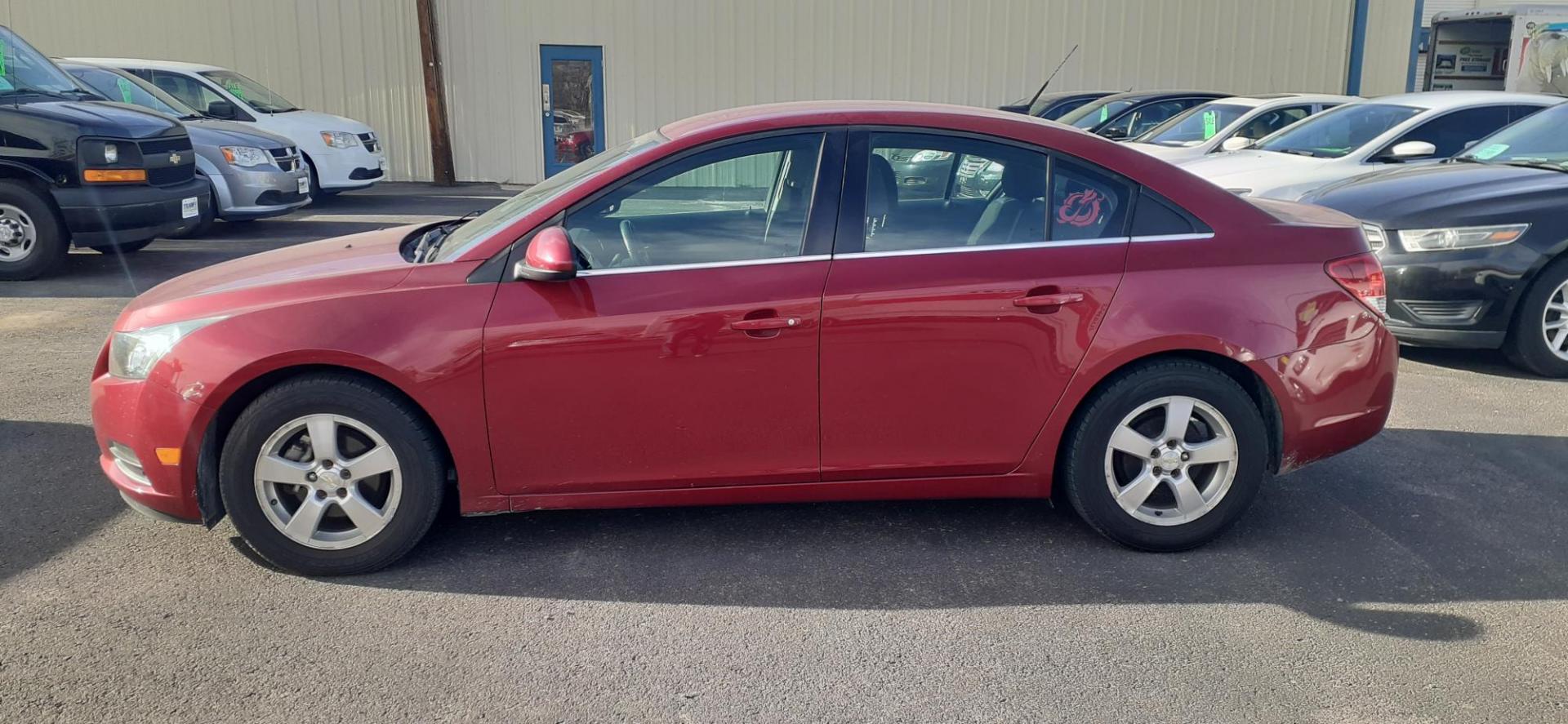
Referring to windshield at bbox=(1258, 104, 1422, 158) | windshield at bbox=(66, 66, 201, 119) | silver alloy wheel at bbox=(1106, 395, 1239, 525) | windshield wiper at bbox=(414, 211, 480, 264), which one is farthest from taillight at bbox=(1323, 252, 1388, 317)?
windshield at bbox=(66, 66, 201, 119)

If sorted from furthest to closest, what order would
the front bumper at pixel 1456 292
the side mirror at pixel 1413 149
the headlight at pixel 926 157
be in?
the side mirror at pixel 1413 149, the front bumper at pixel 1456 292, the headlight at pixel 926 157

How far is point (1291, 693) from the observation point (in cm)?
331

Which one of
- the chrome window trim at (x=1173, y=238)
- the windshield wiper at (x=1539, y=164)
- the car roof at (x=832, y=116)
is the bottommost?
the chrome window trim at (x=1173, y=238)

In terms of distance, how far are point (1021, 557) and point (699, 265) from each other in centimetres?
150

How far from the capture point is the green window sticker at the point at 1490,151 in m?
7.85

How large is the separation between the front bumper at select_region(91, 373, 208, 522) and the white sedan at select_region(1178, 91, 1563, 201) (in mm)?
7040

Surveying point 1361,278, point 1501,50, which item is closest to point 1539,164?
point 1361,278

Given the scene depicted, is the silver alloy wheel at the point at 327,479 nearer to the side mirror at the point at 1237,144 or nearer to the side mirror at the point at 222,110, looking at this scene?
the side mirror at the point at 1237,144

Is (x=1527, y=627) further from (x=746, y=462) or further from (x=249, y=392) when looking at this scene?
(x=249, y=392)

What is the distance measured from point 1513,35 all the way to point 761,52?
12972 mm

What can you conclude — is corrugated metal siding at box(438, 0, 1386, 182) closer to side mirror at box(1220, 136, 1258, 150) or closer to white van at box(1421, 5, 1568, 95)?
white van at box(1421, 5, 1568, 95)

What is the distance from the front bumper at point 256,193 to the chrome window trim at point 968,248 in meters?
9.37

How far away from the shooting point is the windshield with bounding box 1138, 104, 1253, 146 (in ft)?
39.7

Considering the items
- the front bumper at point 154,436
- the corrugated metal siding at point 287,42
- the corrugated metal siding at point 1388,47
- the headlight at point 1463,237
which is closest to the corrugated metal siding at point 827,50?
the corrugated metal siding at point 1388,47
